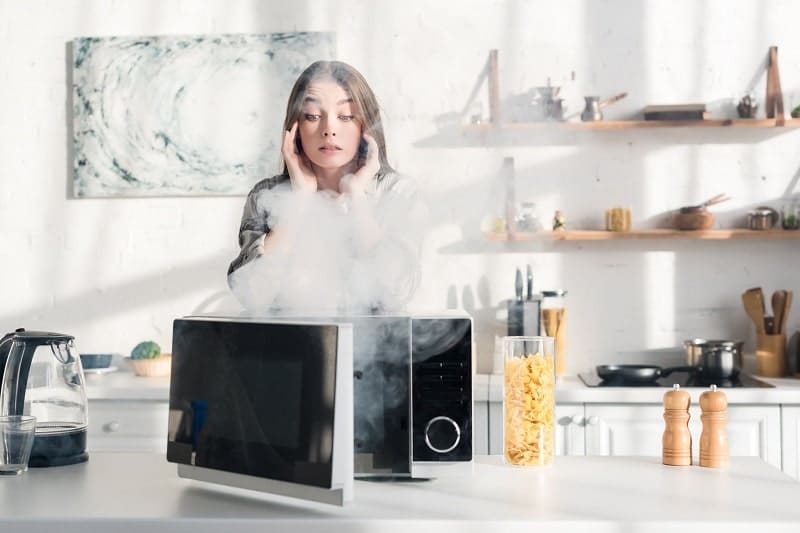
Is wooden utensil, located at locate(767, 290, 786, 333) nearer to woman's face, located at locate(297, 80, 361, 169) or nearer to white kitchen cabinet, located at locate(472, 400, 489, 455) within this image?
white kitchen cabinet, located at locate(472, 400, 489, 455)

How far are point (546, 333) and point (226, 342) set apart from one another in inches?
83.7

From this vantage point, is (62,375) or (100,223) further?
(100,223)

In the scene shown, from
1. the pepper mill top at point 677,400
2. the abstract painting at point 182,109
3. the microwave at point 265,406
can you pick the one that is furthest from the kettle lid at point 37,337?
the abstract painting at point 182,109

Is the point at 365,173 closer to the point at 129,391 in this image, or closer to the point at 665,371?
the point at 129,391

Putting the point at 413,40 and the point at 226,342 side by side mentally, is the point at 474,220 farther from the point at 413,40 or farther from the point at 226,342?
the point at 226,342

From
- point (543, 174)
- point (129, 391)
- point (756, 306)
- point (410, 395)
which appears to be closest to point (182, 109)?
point (129, 391)

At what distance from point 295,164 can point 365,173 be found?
0.17 m

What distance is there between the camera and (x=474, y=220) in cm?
365

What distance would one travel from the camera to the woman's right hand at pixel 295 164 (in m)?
2.04

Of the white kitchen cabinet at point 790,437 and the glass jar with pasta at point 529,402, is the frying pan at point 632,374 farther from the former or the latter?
the glass jar with pasta at point 529,402

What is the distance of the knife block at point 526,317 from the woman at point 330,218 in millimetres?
1322

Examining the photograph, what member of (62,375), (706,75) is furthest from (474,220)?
(62,375)

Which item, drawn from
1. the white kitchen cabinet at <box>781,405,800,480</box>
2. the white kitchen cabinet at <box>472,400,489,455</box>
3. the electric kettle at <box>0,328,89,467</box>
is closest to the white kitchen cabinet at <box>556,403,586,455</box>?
the white kitchen cabinet at <box>472,400,489,455</box>

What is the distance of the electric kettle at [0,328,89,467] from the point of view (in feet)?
5.22
